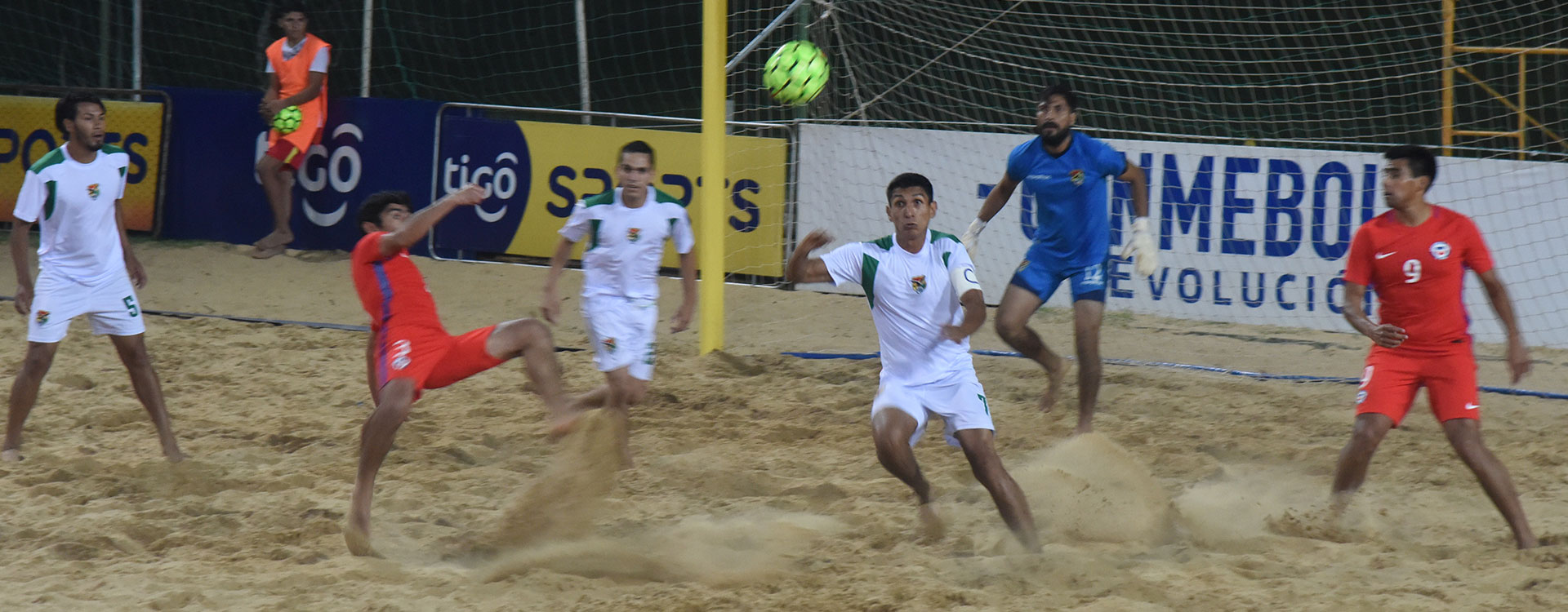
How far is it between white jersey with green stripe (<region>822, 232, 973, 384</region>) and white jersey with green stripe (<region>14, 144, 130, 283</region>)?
3.36 m

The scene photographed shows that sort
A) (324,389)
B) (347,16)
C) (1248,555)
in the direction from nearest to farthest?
(1248,555), (324,389), (347,16)

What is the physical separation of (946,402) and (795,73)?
4.32 m

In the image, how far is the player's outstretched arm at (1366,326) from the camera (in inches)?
190

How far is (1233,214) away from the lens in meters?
9.53

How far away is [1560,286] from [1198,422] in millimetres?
3617

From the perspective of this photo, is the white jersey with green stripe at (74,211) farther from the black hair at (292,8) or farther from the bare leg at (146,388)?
the black hair at (292,8)

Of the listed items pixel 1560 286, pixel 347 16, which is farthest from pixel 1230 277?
pixel 347 16

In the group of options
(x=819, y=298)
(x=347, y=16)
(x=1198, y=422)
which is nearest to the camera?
(x=1198, y=422)

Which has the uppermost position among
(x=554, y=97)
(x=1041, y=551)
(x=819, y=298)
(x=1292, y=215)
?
(x=554, y=97)

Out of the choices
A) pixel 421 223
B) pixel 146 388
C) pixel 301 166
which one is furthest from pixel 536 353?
pixel 301 166

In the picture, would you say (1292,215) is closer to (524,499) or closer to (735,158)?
(735,158)

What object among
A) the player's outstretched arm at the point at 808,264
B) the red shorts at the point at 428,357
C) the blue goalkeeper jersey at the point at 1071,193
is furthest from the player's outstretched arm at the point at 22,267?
the blue goalkeeper jersey at the point at 1071,193

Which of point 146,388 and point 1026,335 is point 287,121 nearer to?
→ point 146,388

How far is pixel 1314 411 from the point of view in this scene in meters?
7.21
